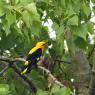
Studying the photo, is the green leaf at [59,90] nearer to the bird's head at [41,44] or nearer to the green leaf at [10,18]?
the green leaf at [10,18]

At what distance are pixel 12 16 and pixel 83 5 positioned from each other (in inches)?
23.5

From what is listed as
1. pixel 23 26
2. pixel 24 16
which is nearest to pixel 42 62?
pixel 23 26

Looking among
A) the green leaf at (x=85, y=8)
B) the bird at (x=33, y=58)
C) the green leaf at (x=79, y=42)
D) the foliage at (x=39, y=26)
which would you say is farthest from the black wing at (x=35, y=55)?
the green leaf at (x=85, y=8)

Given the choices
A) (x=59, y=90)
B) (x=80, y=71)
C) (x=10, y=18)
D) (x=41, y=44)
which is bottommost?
(x=80, y=71)

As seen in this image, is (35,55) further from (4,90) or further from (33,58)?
(4,90)

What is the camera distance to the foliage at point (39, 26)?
1904 millimetres

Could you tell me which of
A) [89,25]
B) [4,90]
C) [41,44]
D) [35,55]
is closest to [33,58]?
[35,55]

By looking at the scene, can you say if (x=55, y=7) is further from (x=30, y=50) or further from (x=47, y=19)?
(x=30, y=50)

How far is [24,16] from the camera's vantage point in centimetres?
189

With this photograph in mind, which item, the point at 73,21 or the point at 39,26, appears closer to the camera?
the point at 73,21

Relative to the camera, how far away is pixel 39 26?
2221 mm

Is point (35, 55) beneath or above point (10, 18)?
beneath

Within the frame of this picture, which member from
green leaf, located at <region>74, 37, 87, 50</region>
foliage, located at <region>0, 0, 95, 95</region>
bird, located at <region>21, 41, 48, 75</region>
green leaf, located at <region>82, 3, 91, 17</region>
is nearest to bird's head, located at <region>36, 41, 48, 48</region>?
A: bird, located at <region>21, 41, 48, 75</region>

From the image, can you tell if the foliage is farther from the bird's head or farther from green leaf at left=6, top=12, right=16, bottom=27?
the bird's head
